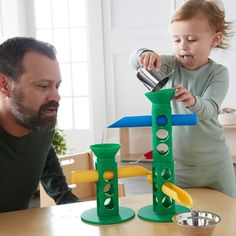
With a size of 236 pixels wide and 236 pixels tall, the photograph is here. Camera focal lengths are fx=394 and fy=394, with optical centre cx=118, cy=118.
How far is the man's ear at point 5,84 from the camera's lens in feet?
3.76

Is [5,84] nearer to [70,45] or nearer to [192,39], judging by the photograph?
[192,39]

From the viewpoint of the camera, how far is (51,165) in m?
1.26

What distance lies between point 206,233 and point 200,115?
1.42 feet

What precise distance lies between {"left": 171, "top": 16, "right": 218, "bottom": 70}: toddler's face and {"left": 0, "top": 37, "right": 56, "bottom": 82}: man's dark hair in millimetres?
390

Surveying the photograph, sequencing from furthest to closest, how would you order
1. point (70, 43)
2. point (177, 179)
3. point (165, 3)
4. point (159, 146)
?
point (70, 43) < point (165, 3) < point (177, 179) < point (159, 146)

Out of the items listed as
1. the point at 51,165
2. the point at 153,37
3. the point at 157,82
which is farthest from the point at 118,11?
the point at 157,82

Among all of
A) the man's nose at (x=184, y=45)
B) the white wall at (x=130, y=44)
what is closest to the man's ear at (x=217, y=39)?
the man's nose at (x=184, y=45)

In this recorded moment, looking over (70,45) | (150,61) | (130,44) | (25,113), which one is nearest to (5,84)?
(25,113)

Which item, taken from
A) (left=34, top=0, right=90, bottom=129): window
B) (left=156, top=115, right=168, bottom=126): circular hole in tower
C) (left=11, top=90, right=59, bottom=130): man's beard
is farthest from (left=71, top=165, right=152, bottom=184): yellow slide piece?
(left=34, top=0, right=90, bottom=129): window

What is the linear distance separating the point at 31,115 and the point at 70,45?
8.58ft

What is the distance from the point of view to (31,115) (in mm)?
1125

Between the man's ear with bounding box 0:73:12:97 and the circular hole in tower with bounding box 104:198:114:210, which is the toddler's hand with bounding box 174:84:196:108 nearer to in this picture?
the circular hole in tower with bounding box 104:198:114:210

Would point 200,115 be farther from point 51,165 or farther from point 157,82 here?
point 51,165

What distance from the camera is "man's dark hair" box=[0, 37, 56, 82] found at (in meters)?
1.11
